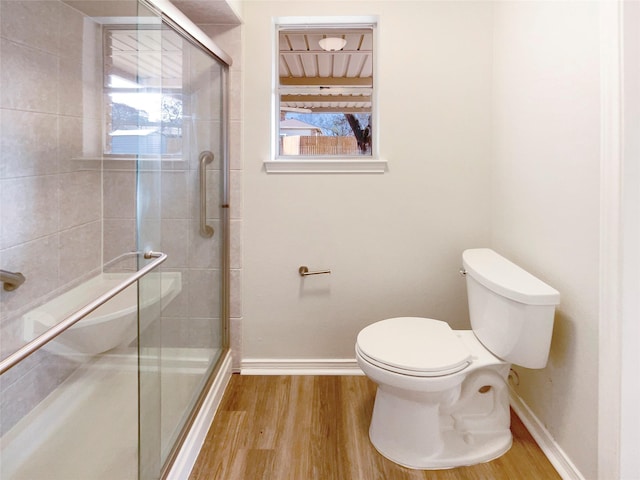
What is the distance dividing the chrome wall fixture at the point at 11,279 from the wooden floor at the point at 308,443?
2.99ft

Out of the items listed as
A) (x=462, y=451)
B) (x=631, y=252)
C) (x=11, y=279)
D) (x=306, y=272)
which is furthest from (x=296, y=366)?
(x=631, y=252)

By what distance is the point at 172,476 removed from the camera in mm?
1510

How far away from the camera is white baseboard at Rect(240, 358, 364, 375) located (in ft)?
8.02

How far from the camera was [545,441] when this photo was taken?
179cm

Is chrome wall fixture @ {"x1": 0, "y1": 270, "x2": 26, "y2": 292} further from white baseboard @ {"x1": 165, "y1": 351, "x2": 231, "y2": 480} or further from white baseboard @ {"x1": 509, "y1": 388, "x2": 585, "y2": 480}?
white baseboard @ {"x1": 509, "y1": 388, "x2": 585, "y2": 480}

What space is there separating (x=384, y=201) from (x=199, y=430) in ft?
4.54

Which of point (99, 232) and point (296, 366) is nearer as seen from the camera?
point (99, 232)

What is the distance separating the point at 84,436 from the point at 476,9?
2.47 meters

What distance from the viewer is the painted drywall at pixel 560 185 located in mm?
1479

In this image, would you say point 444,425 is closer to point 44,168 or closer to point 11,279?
point 11,279

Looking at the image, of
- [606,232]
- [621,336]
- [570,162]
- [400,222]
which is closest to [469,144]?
[400,222]

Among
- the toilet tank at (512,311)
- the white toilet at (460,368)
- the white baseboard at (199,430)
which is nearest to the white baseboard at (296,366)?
the white baseboard at (199,430)

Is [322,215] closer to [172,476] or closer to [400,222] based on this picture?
[400,222]

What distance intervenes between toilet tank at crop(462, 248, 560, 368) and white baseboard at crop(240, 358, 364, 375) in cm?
78
